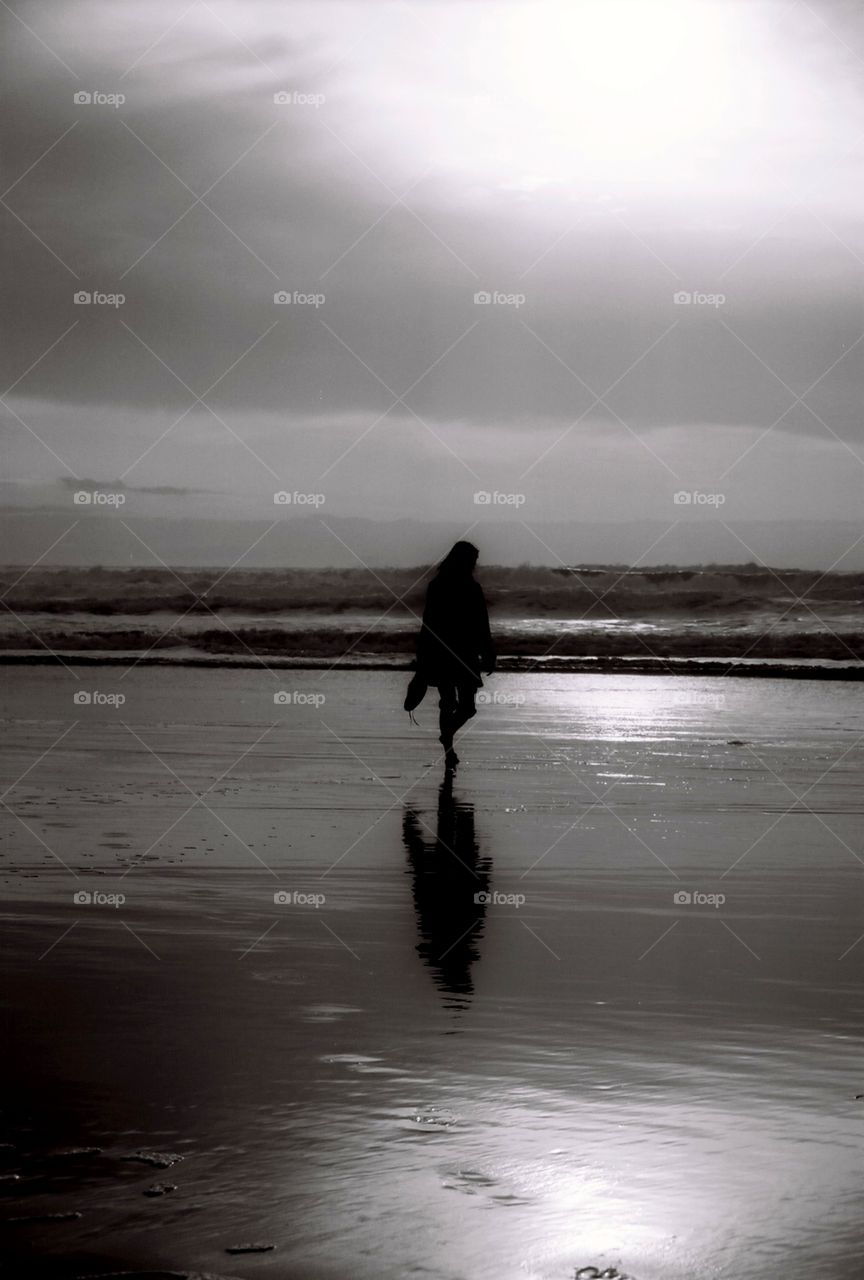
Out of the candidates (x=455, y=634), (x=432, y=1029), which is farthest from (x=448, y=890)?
(x=455, y=634)

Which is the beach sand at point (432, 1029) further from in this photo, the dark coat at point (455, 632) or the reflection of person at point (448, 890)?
the dark coat at point (455, 632)

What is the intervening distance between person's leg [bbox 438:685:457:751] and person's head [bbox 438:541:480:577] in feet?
3.18

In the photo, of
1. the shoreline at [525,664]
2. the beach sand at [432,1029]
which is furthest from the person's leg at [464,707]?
the shoreline at [525,664]

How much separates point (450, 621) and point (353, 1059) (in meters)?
9.68

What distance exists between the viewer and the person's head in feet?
46.3

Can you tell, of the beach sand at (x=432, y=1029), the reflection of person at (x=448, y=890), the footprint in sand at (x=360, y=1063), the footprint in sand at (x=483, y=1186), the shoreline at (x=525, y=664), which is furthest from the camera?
the shoreline at (x=525, y=664)

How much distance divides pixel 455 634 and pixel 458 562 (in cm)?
61

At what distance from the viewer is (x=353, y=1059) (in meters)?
4.50

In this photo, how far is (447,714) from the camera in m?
14.3

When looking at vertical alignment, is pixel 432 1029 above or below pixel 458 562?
below

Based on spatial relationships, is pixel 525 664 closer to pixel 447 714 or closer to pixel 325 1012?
pixel 447 714

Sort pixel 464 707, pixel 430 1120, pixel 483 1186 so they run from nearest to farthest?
pixel 483 1186 < pixel 430 1120 < pixel 464 707

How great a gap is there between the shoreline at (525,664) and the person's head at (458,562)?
1680cm

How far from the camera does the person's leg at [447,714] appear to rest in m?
14.1
